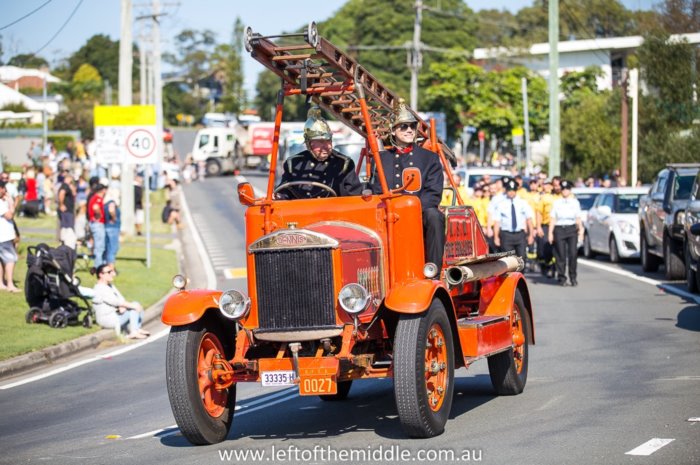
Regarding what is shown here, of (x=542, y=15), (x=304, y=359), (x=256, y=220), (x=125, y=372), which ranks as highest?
(x=542, y=15)

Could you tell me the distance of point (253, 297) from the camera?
937cm

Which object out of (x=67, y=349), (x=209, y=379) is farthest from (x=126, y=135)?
(x=209, y=379)

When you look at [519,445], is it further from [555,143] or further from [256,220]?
[555,143]

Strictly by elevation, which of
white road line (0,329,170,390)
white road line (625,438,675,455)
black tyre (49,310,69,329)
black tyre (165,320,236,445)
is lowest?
white road line (0,329,170,390)

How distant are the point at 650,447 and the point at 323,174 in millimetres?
3496

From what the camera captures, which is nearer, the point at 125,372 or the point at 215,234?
the point at 125,372

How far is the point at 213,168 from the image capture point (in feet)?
241

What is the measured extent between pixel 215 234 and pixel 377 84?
2837 centimetres

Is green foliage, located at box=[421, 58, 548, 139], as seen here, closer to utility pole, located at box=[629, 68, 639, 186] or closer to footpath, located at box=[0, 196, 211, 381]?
utility pole, located at box=[629, 68, 639, 186]

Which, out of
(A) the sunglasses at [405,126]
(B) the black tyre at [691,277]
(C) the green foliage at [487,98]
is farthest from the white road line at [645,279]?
(C) the green foliage at [487,98]

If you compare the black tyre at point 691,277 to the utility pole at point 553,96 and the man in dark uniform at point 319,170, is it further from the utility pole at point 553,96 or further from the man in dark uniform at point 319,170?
the utility pole at point 553,96

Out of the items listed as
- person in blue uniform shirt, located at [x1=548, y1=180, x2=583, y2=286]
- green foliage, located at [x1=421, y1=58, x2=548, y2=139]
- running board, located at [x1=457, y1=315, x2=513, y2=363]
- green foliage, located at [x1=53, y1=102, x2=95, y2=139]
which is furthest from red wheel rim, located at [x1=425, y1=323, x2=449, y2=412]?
green foliage, located at [x1=53, y1=102, x2=95, y2=139]

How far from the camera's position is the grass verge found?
55.8 ft

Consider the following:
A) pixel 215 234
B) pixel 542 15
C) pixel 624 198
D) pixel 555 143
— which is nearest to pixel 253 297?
pixel 624 198
